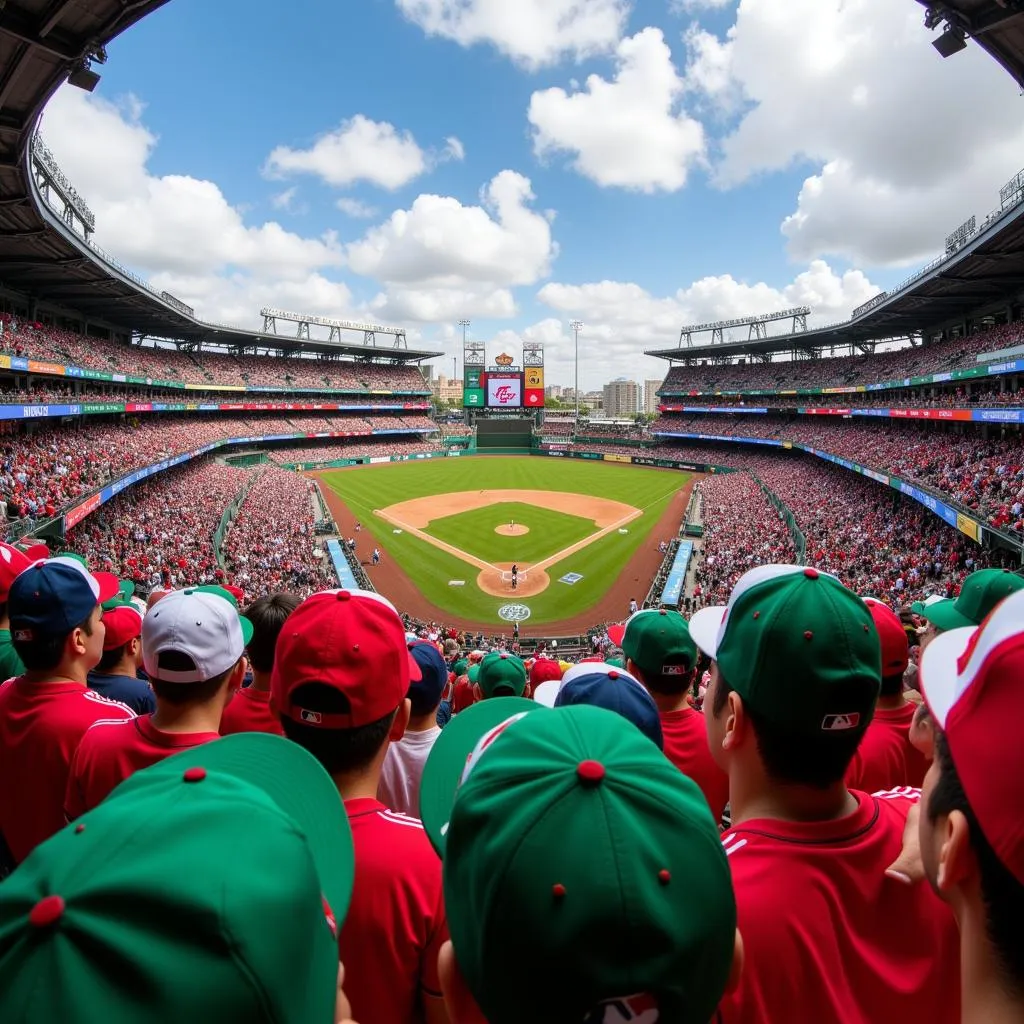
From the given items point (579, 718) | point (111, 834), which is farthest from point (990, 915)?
point (111, 834)

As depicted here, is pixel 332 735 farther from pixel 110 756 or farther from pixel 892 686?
pixel 892 686

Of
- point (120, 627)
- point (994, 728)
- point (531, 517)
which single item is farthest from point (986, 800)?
point (531, 517)

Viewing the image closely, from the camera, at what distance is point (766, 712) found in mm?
2344

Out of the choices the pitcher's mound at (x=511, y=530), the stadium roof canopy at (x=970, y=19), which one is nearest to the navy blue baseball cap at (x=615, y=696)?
the stadium roof canopy at (x=970, y=19)

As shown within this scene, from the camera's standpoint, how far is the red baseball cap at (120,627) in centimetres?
552

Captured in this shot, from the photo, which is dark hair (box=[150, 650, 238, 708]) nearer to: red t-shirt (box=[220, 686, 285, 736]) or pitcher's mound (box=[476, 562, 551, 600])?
red t-shirt (box=[220, 686, 285, 736])

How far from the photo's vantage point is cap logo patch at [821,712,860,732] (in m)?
2.28

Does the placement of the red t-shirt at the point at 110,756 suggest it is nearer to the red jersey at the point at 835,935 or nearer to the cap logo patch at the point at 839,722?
the red jersey at the point at 835,935

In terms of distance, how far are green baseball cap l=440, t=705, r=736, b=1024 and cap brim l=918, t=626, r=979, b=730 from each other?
77 centimetres

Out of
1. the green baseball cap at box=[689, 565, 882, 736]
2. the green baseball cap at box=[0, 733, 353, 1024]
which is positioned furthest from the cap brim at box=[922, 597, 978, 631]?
the green baseball cap at box=[0, 733, 353, 1024]

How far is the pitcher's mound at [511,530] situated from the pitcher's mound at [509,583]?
5781 mm

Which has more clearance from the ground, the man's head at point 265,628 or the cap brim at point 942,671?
the cap brim at point 942,671

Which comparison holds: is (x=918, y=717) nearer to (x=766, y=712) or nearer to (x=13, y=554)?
(x=766, y=712)

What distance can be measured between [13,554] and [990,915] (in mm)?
6939
